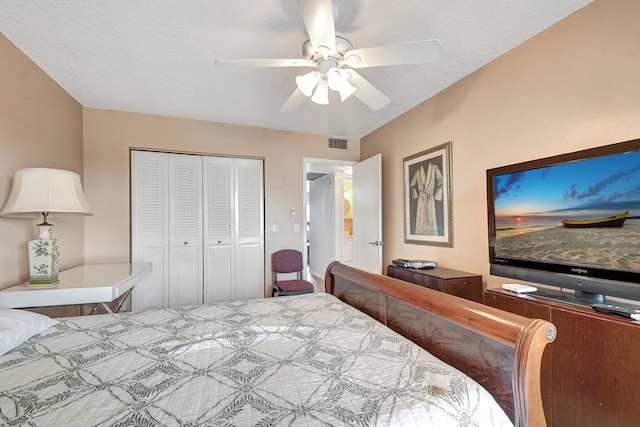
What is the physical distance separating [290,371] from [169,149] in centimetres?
308

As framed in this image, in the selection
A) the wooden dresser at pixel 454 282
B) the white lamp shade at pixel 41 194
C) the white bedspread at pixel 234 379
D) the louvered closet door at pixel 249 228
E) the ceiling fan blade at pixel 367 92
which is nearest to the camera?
the white bedspread at pixel 234 379

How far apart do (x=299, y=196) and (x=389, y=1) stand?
8.20ft

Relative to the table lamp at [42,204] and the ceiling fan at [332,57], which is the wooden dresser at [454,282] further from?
the table lamp at [42,204]

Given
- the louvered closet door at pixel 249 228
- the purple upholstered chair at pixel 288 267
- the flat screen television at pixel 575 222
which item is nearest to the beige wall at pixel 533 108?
the flat screen television at pixel 575 222

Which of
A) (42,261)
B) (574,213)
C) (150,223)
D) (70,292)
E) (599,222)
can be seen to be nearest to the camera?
(599,222)

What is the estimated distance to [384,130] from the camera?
3.57 metres

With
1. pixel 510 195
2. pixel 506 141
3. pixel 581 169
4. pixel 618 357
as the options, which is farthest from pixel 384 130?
pixel 618 357

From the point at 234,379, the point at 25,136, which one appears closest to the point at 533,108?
the point at 234,379

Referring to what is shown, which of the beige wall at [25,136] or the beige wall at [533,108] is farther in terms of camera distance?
the beige wall at [25,136]

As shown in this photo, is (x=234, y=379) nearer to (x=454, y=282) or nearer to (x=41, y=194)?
(x=454, y=282)

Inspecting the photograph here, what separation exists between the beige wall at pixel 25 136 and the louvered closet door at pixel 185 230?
0.89 metres

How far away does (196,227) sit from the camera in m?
3.37

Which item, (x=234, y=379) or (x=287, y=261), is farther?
(x=287, y=261)

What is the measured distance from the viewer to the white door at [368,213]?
11.0 feet
